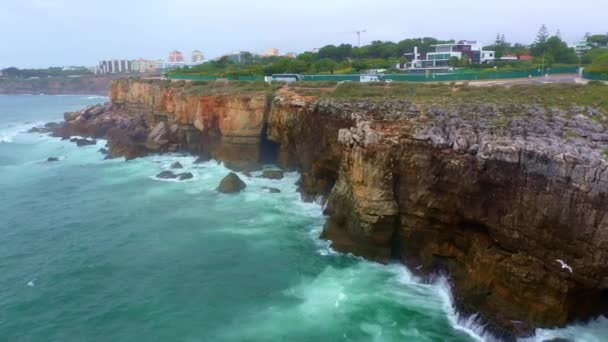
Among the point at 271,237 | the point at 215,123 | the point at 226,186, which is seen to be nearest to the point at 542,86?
the point at 271,237

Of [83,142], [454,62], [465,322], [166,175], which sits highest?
[454,62]

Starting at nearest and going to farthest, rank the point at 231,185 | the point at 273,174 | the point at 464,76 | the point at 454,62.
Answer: the point at 231,185 → the point at 273,174 → the point at 464,76 → the point at 454,62

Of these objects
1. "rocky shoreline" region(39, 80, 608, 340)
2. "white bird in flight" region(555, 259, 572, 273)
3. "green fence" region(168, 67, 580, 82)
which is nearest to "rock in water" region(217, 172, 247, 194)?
"rocky shoreline" region(39, 80, 608, 340)

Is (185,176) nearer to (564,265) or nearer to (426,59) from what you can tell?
(564,265)

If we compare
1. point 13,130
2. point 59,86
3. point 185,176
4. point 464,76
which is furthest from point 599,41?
point 59,86

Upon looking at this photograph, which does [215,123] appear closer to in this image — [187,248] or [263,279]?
[187,248]

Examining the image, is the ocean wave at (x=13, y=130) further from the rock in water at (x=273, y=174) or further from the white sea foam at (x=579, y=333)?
the white sea foam at (x=579, y=333)
